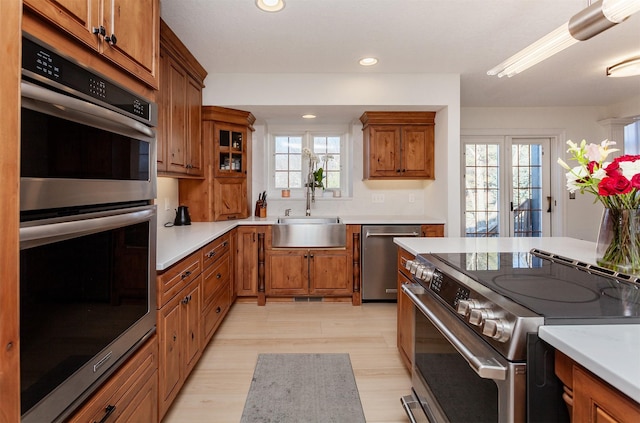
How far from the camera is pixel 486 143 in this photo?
15.9 ft

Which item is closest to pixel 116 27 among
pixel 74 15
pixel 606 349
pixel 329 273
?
pixel 74 15

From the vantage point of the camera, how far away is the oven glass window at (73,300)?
80 centimetres

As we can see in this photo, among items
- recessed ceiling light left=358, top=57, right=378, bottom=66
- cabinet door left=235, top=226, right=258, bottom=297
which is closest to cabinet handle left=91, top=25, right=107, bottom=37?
recessed ceiling light left=358, top=57, right=378, bottom=66

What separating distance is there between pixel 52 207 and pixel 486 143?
5140 mm

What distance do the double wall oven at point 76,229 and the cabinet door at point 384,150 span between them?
2753 mm

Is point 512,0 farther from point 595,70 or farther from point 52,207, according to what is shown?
point 52,207

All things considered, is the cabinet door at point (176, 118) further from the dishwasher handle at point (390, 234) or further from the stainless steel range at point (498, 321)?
the stainless steel range at point (498, 321)

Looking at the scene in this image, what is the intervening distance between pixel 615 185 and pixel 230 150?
3.17m

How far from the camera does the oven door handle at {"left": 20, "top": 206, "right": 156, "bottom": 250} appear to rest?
782mm

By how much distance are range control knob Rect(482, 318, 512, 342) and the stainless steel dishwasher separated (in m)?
2.60

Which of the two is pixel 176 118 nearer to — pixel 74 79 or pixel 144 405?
pixel 74 79

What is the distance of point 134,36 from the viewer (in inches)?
52.2

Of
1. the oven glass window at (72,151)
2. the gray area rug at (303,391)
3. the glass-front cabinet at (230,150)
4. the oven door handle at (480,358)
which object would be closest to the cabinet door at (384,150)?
the glass-front cabinet at (230,150)

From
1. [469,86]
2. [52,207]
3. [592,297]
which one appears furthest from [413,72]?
[52,207]
